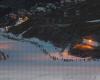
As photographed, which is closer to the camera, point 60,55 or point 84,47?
point 60,55

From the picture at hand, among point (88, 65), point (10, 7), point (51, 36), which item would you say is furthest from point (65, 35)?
point (10, 7)

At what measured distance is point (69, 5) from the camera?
63625mm

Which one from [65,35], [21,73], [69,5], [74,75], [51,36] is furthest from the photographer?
[69,5]

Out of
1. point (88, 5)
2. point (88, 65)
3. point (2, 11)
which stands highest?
A: point (88, 65)

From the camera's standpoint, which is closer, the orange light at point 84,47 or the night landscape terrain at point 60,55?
the night landscape terrain at point 60,55

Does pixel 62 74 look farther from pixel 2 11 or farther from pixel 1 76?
pixel 2 11

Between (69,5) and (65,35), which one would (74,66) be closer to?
(65,35)

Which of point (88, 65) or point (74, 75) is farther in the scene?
point (88, 65)

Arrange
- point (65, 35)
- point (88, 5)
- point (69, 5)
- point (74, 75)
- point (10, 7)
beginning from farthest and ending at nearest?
point (10, 7) < point (69, 5) < point (88, 5) < point (65, 35) < point (74, 75)

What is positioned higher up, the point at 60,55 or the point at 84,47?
the point at 84,47

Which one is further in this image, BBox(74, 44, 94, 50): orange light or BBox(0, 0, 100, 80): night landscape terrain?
BBox(74, 44, 94, 50): orange light

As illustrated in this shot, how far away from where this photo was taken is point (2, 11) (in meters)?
81.6

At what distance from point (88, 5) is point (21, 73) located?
4118 cm

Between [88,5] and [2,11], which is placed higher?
[88,5]
